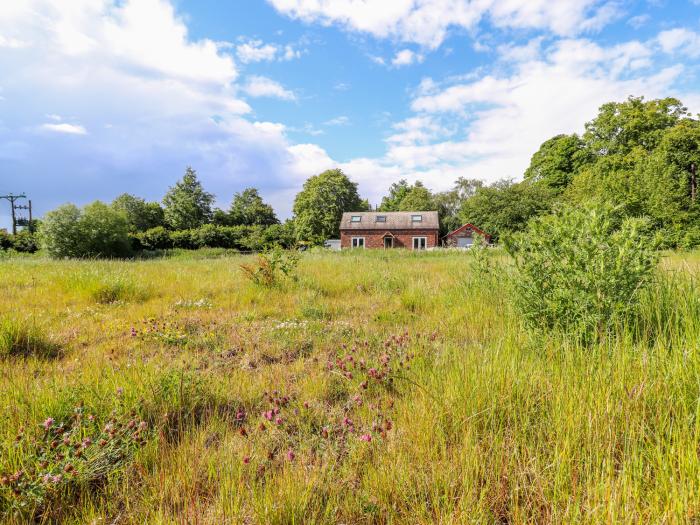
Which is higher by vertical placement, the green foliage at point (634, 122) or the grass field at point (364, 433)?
the green foliage at point (634, 122)

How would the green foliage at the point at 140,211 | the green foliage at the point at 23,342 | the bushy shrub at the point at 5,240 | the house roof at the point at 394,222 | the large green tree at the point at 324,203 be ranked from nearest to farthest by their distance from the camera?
the green foliage at the point at 23,342, the bushy shrub at the point at 5,240, the house roof at the point at 394,222, the large green tree at the point at 324,203, the green foliage at the point at 140,211

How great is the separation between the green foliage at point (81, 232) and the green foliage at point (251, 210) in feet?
107

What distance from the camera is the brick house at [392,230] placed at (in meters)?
42.5

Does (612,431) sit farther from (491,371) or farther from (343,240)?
(343,240)

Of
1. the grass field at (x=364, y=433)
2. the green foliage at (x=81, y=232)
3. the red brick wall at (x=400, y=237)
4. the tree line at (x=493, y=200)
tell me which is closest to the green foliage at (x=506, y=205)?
the tree line at (x=493, y=200)

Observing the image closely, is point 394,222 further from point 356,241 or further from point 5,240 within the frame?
point 5,240

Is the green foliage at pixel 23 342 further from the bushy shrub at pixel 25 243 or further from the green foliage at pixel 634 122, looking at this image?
the green foliage at pixel 634 122

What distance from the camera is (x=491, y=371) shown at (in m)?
2.12

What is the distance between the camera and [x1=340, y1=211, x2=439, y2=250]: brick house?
4247 cm

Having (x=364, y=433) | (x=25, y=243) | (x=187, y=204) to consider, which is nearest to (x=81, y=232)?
(x=25, y=243)

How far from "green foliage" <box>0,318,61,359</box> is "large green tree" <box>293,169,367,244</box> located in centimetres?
4621

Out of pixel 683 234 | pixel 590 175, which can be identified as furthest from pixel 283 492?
pixel 590 175

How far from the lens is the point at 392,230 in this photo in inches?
1700

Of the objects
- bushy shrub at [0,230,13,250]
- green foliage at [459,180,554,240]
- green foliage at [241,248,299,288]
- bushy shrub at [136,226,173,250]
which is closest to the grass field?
green foliage at [241,248,299,288]
